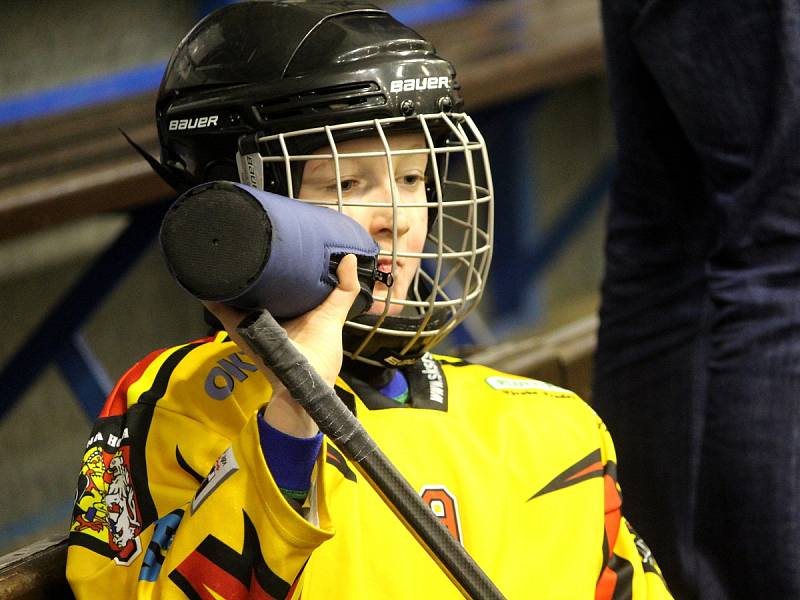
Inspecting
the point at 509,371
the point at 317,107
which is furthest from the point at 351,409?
the point at 509,371

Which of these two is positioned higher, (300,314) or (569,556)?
(300,314)

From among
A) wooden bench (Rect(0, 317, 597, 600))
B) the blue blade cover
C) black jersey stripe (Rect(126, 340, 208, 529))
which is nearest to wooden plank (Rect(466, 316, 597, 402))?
wooden bench (Rect(0, 317, 597, 600))

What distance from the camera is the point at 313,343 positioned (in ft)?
3.31

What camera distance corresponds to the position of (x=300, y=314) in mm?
1011

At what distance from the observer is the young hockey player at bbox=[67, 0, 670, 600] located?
40.4 inches

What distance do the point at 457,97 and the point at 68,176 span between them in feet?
3.69

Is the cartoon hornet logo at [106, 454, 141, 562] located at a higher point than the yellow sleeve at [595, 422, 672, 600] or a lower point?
higher

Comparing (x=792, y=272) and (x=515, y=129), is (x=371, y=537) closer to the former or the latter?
(x=792, y=272)

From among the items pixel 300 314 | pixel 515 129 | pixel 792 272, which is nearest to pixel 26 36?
pixel 515 129

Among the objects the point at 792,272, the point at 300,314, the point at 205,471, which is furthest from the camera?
the point at 792,272

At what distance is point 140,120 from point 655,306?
1322mm

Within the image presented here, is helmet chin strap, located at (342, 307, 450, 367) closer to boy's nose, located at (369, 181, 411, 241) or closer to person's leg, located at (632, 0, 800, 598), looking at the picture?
boy's nose, located at (369, 181, 411, 241)

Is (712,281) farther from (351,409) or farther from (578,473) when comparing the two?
(351,409)

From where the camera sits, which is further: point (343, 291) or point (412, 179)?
point (412, 179)
